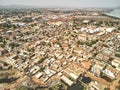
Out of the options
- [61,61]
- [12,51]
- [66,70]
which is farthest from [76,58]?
[12,51]

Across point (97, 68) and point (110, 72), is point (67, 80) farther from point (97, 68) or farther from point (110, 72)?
point (110, 72)

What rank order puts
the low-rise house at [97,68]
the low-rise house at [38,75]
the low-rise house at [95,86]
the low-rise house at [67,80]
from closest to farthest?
the low-rise house at [95,86], the low-rise house at [67,80], the low-rise house at [38,75], the low-rise house at [97,68]

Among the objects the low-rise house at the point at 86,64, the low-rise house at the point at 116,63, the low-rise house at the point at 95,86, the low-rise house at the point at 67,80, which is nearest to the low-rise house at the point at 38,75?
the low-rise house at the point at 67,80

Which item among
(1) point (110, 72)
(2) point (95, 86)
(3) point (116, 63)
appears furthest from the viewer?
(3) point (116, 63)

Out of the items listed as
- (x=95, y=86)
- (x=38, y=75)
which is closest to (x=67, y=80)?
(x=95, y=86)

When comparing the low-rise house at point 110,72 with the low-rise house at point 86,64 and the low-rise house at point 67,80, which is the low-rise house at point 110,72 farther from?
the low-rise house at point 67,80

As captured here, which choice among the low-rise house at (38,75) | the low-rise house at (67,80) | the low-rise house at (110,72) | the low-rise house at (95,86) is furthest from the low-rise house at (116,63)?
the low-rise house at (38,75)

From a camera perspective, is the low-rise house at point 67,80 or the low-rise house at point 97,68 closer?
the low-rise house at point 67,80

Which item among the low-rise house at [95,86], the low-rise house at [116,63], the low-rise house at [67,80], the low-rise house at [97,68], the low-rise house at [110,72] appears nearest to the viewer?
the low-rise house at [95,86]

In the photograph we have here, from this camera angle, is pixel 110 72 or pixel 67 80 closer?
pixel 67 80

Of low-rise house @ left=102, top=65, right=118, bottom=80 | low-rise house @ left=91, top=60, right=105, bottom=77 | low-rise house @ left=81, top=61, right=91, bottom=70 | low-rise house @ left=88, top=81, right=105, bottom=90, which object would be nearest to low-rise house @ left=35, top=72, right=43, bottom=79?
low-rise house @ left=81, top=61, right=91, bottom=70

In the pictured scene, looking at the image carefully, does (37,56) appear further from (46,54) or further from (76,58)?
(76,58)

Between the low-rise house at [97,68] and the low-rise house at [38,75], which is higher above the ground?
the low-rise house at [97,68]

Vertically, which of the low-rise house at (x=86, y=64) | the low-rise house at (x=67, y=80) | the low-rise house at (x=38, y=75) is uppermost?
the low-rise house at (x=86, y=64)
